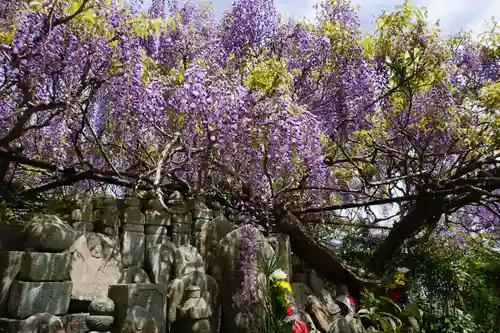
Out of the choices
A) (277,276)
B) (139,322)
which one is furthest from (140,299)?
(277,276)

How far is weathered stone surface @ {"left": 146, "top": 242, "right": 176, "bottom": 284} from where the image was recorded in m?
4.84

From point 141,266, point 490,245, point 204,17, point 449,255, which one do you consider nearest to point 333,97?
point 204,17

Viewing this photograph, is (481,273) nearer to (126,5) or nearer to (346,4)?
(346,4)

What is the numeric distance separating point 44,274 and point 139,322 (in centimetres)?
89

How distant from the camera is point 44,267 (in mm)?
3844

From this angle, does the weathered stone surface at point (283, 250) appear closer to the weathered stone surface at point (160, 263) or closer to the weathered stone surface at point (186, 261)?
the weathered stone surface at point (186, 261)

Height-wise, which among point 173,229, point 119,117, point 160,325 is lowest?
point 160,325

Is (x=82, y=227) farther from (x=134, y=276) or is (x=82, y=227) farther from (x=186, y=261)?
(x=186, y=261)

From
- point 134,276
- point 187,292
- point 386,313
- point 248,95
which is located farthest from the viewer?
point 386,313

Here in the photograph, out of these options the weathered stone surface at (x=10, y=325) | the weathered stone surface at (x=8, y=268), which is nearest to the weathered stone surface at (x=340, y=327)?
the weathered stone surface at (x=10, y=325)

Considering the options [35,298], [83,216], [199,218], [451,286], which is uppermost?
[199,218]

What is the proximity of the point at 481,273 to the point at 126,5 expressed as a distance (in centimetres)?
670

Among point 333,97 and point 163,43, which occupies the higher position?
point 163,43

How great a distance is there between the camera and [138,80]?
165 inches
